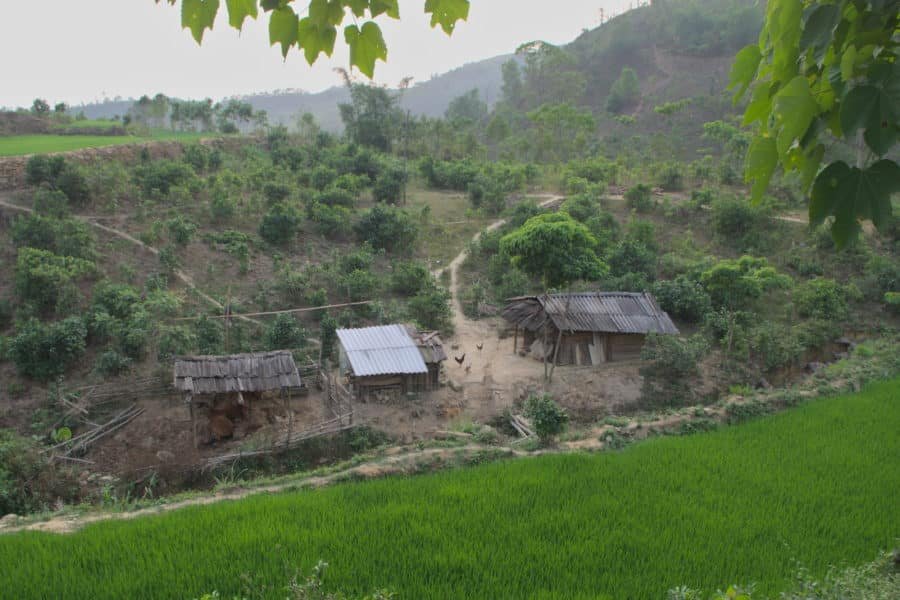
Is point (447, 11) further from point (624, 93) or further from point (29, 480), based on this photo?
point (624, 93)

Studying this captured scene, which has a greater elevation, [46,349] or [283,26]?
[283,26]

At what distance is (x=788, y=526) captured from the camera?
509cm

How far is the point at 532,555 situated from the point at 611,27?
67588mm

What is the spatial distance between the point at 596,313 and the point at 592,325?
0.51 metres

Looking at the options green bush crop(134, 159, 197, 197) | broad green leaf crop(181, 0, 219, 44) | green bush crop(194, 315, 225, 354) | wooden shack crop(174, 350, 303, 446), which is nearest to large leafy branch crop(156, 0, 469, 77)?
broad green leaf crop(181, 0, 219, 44)

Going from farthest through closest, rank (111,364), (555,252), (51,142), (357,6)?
(51,142)
(555,252)
(111,364)
(357,6)

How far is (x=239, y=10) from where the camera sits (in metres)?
1.90

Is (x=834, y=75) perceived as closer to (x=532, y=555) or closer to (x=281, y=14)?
(x=281, y=14)

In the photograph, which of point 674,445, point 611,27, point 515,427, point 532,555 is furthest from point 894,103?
point 611,27

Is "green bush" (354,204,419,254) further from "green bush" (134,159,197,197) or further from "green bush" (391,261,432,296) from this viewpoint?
"green bush" (134,159,197,197)

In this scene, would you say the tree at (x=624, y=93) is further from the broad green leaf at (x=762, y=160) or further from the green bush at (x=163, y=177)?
the broad green leaf at (x=762, y=160)

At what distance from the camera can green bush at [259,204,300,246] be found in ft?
64.8

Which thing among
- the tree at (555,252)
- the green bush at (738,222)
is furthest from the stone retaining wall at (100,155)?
the green bush at (738,222)

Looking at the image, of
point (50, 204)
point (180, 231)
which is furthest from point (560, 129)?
point (50, 204)
